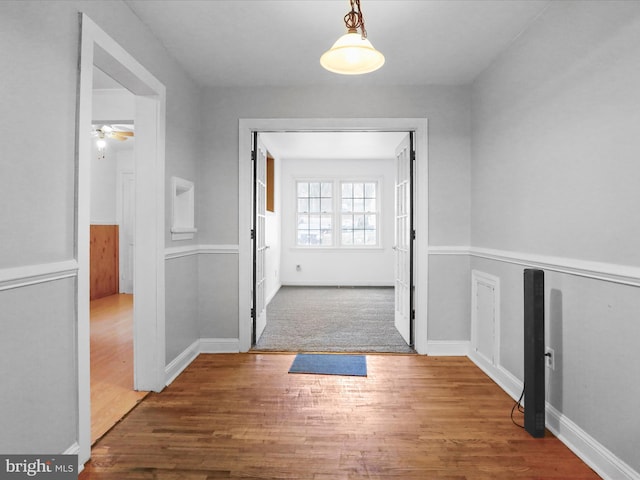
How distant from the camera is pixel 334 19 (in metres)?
2.48

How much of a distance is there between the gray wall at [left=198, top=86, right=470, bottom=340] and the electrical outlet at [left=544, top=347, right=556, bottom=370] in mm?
1284

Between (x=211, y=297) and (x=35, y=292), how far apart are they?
2067 millimetres

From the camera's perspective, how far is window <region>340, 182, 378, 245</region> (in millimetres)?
7793

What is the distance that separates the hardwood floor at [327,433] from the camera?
185 centimetres

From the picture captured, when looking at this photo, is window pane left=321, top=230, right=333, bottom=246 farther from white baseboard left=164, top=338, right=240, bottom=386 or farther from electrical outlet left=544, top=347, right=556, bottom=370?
electrical outlet left=544, top=347, right=556, bottom=370

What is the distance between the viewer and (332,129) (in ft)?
11.8

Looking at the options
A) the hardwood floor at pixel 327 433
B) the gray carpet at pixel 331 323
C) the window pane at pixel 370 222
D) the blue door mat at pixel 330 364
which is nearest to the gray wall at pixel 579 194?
the hardwood floor at pixel 327 433

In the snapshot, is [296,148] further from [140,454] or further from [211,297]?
[140,454]

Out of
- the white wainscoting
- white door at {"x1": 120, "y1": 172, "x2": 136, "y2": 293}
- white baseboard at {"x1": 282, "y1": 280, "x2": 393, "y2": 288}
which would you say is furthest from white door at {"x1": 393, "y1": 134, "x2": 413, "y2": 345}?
white door at {"x1": 120, "y1": 172, "x2": 136, "y2": 293}

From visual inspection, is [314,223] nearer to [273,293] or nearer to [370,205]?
[370,205]

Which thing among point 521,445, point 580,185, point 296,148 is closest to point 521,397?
point 521,445

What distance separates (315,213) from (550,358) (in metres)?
5.89

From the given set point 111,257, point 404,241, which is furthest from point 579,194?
point 111,257

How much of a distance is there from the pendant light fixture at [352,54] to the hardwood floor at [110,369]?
2.35 meters
